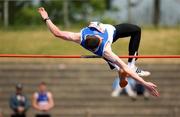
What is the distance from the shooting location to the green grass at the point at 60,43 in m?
25.3

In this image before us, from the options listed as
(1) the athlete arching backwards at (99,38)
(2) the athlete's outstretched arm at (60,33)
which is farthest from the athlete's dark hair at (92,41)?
(2) the athlete's outstretched arm at (60,33)

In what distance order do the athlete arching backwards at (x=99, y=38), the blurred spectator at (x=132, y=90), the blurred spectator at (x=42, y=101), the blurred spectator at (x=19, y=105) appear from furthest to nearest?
1. the blurred spectator at (x=132, y=90)
2. the blurred spectator at (x=42, y=101)
3. the blurred spectator at (x=19, y=105)
4. the athlete arching backwards at (x=99, y=38)

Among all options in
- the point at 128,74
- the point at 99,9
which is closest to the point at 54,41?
the point at 99,9

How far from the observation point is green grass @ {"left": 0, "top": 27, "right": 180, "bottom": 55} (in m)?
25.3

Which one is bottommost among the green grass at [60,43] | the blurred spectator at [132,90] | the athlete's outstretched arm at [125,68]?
the blurred spectator at [132,90]

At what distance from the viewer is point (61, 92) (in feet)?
73.2

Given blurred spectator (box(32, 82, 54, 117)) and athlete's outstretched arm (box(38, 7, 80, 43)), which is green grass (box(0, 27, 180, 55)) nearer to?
blurred spectator (box(32, 82, 54, 117))

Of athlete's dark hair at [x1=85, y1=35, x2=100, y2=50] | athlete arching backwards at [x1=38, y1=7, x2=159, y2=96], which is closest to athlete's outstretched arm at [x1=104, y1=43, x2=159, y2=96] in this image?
athlete arching backwards at [x1=38, y1=7, x2=159, y2=96]

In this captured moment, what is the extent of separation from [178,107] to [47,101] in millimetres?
3945

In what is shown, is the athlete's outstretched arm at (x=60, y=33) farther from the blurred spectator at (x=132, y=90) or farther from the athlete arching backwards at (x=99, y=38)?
the blurred spectator at (x=132, y=90)

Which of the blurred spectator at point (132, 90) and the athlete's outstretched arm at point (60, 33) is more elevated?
the athlete's outstretched arm at point (60, 33)

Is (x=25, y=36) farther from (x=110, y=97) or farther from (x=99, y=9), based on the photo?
(x=110, y=97)

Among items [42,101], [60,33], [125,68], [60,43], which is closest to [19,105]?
[42,101]

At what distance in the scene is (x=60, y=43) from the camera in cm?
2588
